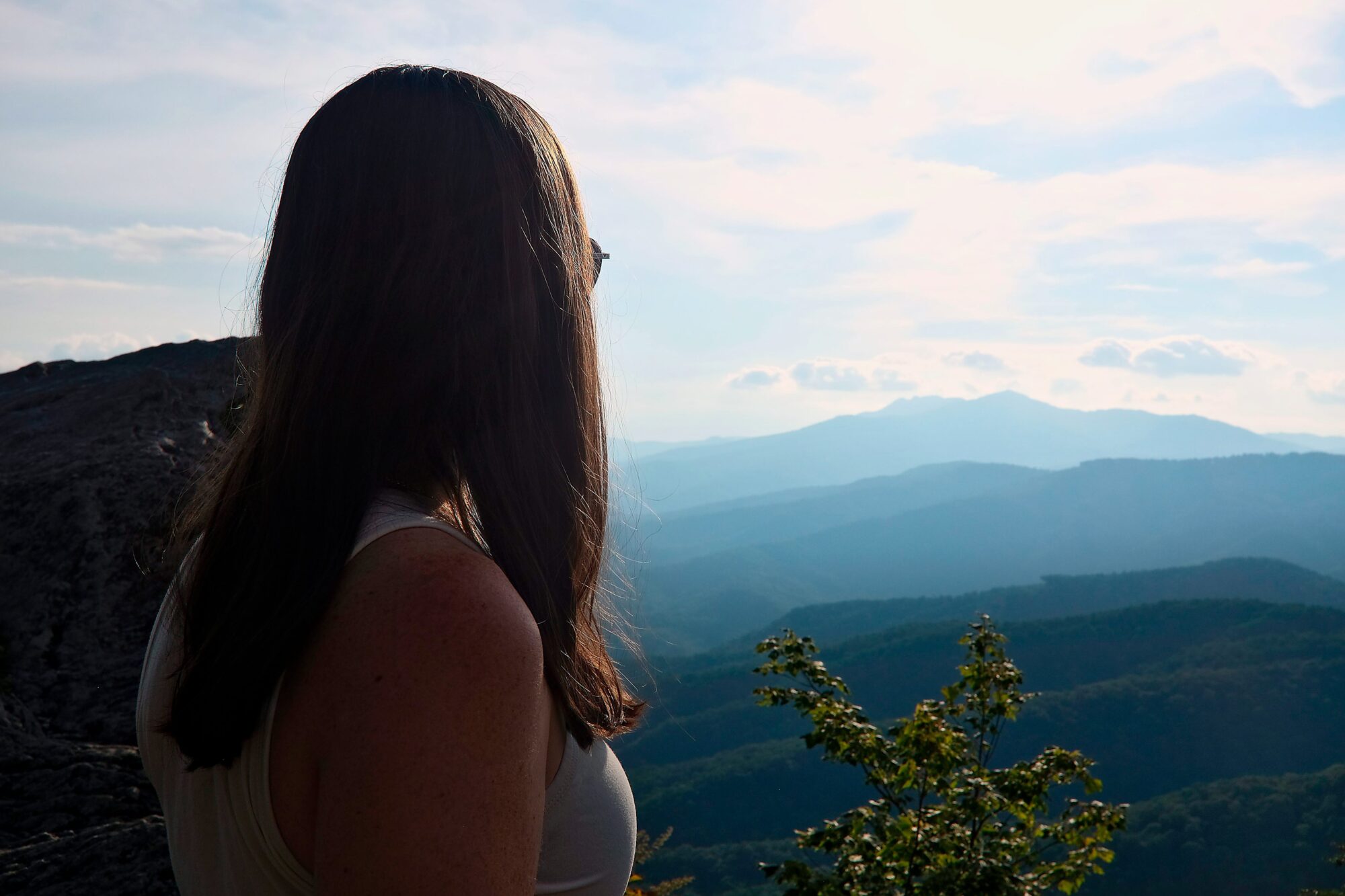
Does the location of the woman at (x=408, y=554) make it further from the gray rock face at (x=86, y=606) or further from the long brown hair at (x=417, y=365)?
the gray rock face at (x=86, y=606)

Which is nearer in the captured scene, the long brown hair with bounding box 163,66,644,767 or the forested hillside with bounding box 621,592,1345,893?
the long brown hair with bounding box 163,66,644,767

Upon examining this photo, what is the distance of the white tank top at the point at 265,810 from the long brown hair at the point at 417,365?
4 centimetres


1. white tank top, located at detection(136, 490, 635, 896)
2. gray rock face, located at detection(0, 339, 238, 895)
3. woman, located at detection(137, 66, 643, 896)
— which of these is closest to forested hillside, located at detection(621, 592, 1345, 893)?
gray rock face, located at detection(0, 339, 238, 895)

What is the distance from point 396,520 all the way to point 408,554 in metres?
0.08

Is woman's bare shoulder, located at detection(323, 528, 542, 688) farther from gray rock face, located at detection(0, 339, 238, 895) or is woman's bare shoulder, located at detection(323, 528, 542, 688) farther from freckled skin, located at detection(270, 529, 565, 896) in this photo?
gray rock face, located at detection(0, 339, 238, 895)

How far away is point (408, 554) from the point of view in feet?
3.04

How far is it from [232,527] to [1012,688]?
4688 mm

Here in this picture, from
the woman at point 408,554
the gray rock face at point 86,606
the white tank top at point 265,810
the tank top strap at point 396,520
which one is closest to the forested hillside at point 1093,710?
the gray rock face at point 86,606

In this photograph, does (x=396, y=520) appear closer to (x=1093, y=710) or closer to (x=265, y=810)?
(x=265, y=810)

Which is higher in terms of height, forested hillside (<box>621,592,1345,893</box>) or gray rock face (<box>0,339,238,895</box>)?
gray rock face (<box>0,339,238,895</box>)

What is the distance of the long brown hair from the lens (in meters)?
1.06

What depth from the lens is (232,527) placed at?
1.09m

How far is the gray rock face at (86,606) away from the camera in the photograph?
85.0 inches

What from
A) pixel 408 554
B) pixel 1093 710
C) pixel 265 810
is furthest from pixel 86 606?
pixel 1093 710
